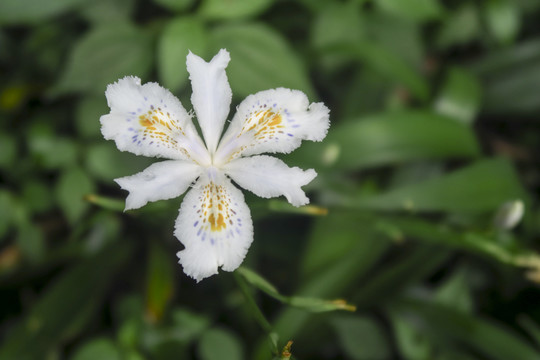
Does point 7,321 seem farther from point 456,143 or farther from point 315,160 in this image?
point 456,143

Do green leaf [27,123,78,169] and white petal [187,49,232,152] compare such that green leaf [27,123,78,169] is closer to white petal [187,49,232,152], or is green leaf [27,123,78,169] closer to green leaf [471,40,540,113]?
white petal [187,49,232,152]

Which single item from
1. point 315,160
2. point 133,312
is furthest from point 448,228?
point 133,312

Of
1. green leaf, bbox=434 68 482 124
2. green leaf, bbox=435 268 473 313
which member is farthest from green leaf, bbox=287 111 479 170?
green leaf, bbox=435 268 473 313

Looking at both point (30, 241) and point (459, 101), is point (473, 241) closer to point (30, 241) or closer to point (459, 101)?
point (459, 101)

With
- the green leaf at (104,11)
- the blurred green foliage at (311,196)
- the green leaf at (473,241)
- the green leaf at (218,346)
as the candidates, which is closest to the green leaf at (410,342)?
the blurred green foliage at (311,196)

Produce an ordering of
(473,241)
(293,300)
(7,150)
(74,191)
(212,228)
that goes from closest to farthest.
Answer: (212,228)
(293,300)
(473,241)
(74,191)
(7,150)

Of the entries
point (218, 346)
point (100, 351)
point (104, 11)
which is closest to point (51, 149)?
point (104, 11)

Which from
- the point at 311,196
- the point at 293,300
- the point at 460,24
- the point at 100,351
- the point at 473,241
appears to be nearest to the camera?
the point at 293,300
